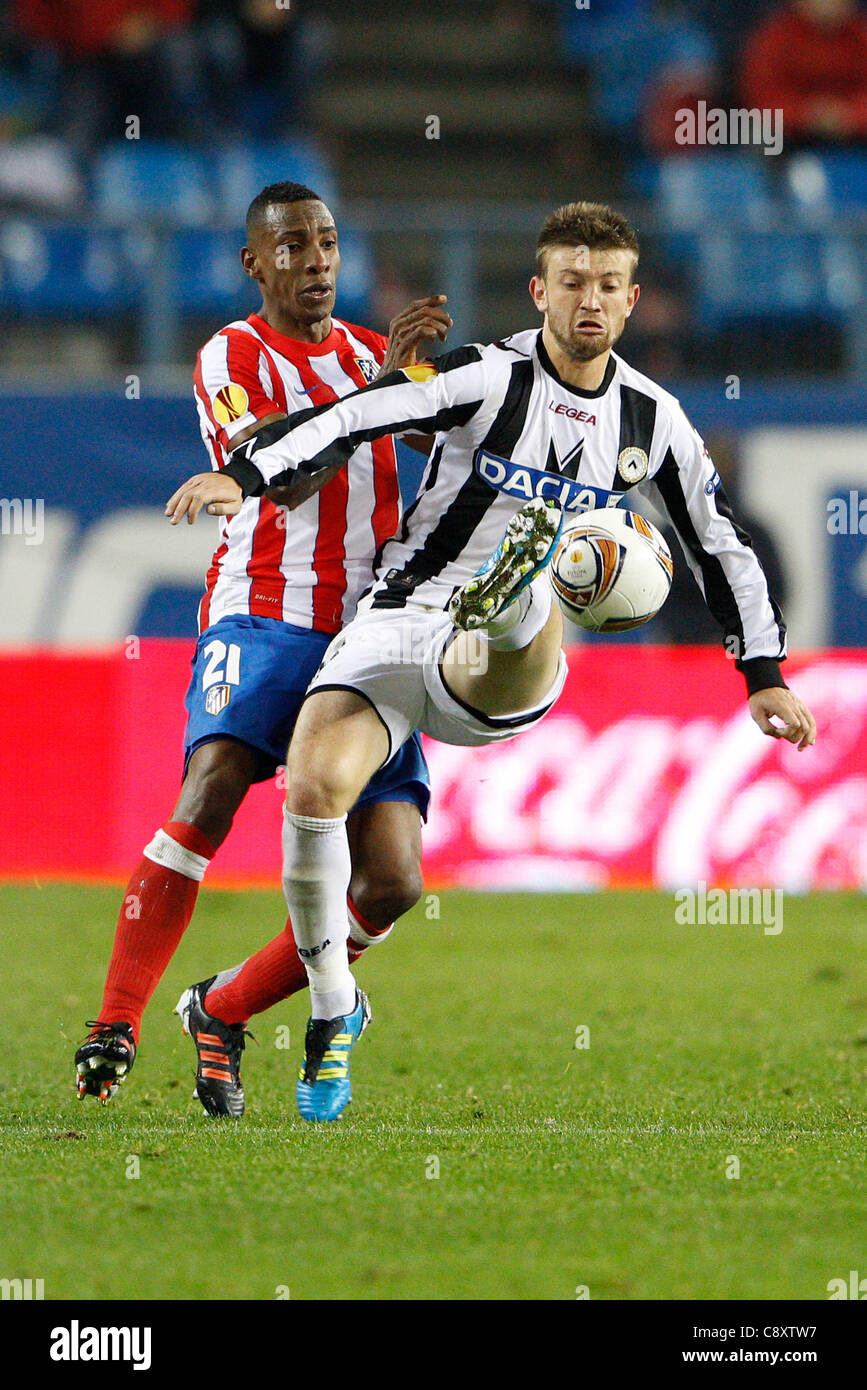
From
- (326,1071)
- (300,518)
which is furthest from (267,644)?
(326,1071)

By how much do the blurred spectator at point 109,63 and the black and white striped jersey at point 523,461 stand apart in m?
9.49

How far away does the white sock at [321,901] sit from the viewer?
4.76m

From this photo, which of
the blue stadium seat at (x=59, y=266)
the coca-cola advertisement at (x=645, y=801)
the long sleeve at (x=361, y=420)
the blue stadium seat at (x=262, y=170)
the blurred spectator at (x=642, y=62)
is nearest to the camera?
the long sleeve at (x=361, y=420)

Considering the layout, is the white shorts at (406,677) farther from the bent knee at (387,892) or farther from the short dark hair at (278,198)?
the short dark hair at (278,198)

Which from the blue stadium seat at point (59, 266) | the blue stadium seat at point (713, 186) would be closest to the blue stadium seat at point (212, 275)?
the blue stadium seat at point (59, 266)

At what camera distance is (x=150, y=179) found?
1359cm

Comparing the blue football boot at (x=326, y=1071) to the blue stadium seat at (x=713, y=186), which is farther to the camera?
the blue stadium seat at (x=713, y=186)

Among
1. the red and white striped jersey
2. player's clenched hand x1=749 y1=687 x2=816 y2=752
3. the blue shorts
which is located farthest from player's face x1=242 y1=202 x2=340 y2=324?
player's clenched hand x1=749 y1=687 x2=816 y2=752

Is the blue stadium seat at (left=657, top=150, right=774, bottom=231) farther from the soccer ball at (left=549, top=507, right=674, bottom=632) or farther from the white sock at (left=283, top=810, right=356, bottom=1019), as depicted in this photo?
the white sock at (left=283, top=810, right=356, bottom=1019)

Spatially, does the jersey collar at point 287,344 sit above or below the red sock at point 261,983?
above

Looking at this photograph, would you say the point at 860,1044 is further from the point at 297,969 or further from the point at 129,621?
the point at 129,621

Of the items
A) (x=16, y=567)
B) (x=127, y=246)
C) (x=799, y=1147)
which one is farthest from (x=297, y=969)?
(x=127, y=246)

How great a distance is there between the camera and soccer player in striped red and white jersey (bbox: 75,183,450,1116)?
502 centimetres

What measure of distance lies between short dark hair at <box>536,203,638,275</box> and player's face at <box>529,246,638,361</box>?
0.05 feet
